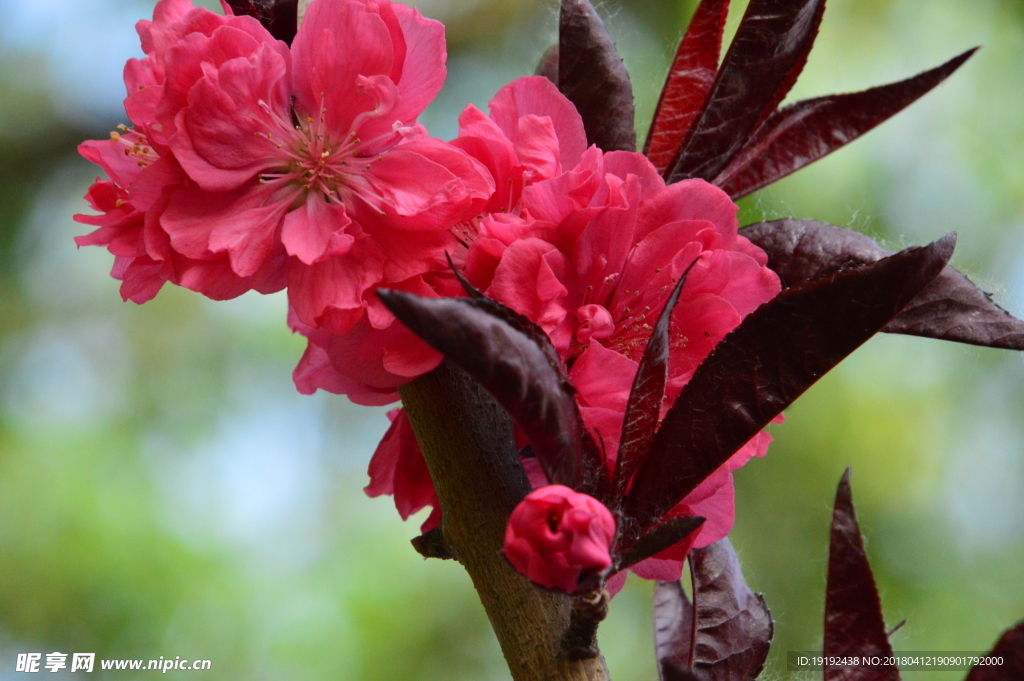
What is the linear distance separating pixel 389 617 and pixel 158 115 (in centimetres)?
121

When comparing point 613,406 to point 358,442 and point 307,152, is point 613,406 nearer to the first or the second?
point 307,152

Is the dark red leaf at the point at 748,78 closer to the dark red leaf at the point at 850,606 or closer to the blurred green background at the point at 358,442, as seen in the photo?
the dark red leaf at the point at 850,606

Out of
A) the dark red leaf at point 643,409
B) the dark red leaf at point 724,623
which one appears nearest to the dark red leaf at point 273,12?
the dark red leaf at point 643,409

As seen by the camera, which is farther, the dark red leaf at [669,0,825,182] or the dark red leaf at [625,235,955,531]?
the dark red leaf at [669,0,825,182]

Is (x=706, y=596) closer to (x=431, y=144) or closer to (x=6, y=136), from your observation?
(x=431, y=144)

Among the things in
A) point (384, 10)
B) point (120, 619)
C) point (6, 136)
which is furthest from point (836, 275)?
point (6, 136)

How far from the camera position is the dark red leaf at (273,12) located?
16.0 inches

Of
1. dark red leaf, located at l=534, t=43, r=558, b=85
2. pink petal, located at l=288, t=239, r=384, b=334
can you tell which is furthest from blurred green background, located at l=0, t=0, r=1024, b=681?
pink petal, located at l=288, t=239, r=384, b=334

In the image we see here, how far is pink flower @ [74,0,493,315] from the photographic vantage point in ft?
1.15

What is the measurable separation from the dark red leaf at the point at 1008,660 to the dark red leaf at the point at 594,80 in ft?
0.97

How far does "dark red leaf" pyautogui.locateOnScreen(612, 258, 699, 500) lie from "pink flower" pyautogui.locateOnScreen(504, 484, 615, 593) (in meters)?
0.06

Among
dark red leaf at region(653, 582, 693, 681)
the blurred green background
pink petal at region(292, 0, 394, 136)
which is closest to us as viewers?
pink petal at region(292, 0, 394, 136)

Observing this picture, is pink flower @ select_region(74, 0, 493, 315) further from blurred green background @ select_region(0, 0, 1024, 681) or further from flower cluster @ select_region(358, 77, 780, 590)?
blurred green background @ select_region(0, 0, 1024, 681)

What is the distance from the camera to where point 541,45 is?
0.67 m
